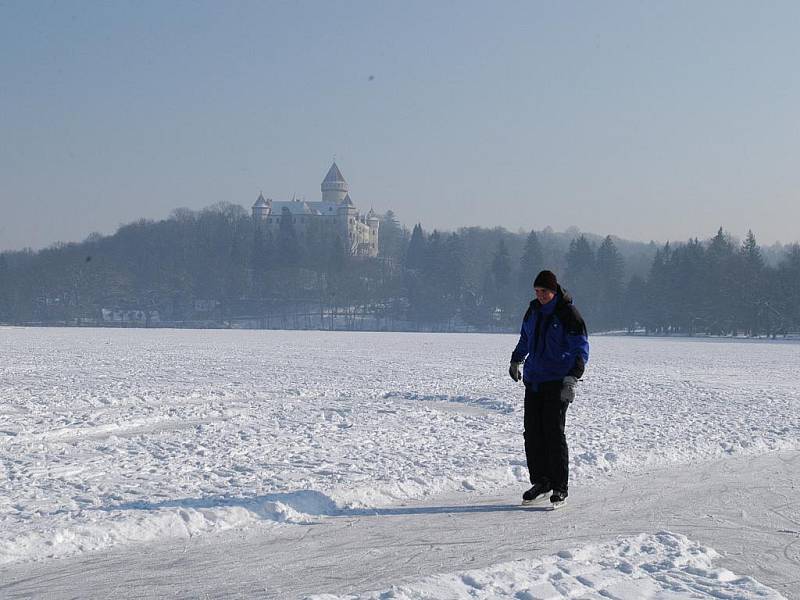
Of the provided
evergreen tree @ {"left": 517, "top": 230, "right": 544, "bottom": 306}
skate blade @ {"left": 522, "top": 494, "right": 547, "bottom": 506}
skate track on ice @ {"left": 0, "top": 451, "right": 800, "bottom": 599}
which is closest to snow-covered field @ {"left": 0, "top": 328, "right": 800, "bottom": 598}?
skate track on ice @ {"left": 0, "top": 451, "right": 800, "bottom": 599}

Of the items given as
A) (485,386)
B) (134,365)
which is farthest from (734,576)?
(134,365)

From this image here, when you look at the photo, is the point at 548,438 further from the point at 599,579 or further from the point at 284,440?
the point at 284,440

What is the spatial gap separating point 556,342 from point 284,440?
4.63 meters

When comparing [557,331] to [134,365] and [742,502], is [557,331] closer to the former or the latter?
[742,502]

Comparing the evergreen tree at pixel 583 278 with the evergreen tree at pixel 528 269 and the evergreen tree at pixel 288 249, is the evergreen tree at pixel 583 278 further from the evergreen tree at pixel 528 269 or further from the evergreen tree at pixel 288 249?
the evergreen tree at pixel 288 249

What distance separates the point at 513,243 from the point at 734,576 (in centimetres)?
15441

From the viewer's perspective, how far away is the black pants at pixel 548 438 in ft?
25.3

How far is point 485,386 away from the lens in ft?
66.2

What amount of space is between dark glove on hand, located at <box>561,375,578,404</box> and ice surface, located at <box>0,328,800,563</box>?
138 cm

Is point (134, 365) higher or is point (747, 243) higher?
point (747, 243)

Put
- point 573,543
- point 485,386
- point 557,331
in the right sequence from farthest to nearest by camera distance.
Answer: point 485,386
point 557,331
point 573,543

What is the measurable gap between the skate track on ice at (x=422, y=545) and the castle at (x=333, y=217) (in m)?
163

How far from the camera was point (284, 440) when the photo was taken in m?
11.2

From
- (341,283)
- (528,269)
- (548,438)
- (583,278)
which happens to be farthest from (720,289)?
(548,438)
